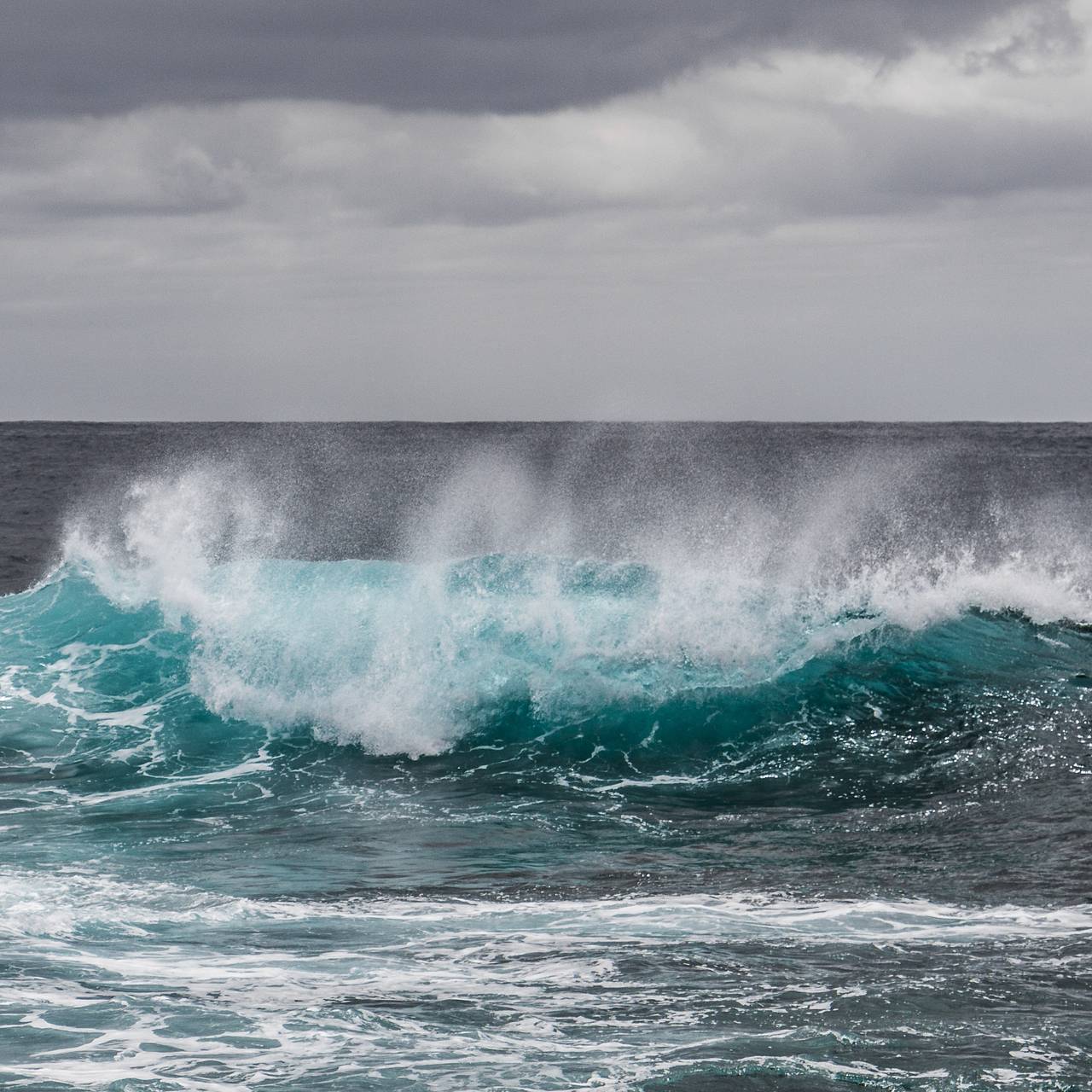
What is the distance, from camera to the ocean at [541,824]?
25.0 ft

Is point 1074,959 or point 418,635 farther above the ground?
point 418,635

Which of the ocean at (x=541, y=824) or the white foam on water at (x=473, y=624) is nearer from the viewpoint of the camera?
the ocean at (x=541, y=824)

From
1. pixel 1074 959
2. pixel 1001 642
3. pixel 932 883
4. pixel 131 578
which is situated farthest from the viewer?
pixel 131 578

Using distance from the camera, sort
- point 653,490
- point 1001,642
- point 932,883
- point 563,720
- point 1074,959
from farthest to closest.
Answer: point 653,490
point 1001,642
point 563,720
point 932,883
point 1074,959

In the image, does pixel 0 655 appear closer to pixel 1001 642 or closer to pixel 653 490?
pixel 1001 642

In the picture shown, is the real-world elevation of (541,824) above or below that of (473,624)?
below

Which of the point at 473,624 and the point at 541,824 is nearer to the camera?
the point at 541,824

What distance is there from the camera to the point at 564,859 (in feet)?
38.1

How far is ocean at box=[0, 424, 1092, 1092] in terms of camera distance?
7.61m

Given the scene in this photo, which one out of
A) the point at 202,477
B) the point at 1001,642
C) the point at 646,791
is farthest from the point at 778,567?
the point at 202,477

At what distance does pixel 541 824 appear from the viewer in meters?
13.0

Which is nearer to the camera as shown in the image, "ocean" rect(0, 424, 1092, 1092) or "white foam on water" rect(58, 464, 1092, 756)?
"ocean" rect(0, 424, 1092, 1092)

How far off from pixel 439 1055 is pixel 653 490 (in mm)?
51989

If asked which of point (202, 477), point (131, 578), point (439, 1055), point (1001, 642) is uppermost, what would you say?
point (202, 477)
